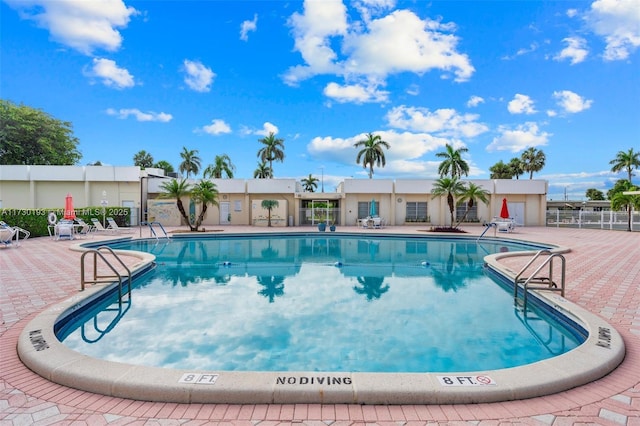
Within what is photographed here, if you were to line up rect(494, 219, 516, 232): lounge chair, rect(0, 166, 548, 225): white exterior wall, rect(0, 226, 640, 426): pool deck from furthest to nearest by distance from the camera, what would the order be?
rect(0, 166, 548, 225): white exterior wall → rect(494, 219, 516, 232): lounge chair → rect(0, 226, 640, 426): pool deck

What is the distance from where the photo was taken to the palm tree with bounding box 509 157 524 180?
1859 inches

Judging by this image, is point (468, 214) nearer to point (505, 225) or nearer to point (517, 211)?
point (517, 211)

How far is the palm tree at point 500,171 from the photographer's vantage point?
47.2 metres

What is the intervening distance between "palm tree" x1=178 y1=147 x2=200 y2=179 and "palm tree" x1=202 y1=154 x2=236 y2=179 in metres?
5.94

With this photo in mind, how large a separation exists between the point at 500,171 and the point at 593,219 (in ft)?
84.5

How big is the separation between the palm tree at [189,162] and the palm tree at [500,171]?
41361 millimetres

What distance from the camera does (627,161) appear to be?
40.5 metres

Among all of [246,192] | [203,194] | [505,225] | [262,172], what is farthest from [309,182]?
[505,225]

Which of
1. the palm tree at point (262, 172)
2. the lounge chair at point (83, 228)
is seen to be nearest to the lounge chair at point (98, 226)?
the lounge chair at point (83, 228)

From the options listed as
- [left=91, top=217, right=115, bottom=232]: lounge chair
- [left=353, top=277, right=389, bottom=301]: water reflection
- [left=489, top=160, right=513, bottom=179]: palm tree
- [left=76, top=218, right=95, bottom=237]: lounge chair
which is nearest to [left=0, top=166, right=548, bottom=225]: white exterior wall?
[left=91, top=217, right=115, bottom=232]: lounge chair

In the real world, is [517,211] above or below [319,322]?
above

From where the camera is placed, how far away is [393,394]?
291 cm

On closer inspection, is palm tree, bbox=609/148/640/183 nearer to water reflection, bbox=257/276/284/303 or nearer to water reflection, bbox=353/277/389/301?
water reflection, bbox=353/277/389/301

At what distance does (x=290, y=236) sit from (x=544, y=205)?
64.9ft
